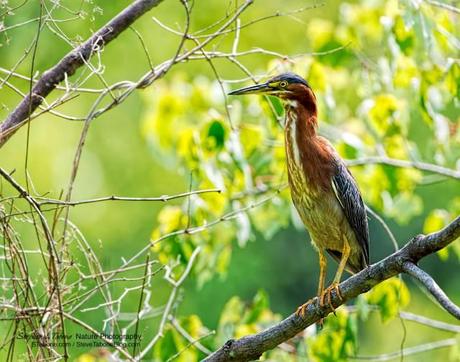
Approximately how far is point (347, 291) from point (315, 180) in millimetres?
993

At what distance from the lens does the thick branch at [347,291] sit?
7.34ft

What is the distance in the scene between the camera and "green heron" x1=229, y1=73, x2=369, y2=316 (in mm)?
3527

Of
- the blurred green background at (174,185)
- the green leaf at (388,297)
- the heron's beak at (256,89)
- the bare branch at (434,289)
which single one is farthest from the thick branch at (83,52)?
the blurred green background at (174,185)

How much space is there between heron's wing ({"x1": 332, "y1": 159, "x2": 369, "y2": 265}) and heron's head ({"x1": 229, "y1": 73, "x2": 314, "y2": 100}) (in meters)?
0.32

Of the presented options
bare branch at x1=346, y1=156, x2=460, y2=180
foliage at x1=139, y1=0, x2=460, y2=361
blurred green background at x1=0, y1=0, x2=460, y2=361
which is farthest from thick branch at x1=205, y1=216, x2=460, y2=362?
blurred green background at x1=0, y1=0, x2=460, y2=361

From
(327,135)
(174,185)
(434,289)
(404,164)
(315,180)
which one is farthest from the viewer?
(174,185)

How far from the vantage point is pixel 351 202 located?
141 inches

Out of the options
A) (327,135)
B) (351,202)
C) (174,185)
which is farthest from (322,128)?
(174,185)

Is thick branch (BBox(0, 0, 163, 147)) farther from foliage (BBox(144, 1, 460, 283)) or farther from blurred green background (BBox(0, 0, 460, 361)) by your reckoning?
blurred green background (BBox(0, 0, 460, 361))

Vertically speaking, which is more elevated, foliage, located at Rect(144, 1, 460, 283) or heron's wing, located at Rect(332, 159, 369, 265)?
foliage, located at Rect(144, 1, 460, 283)

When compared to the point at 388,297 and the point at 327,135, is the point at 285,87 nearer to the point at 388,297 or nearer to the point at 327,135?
the point at 388,297

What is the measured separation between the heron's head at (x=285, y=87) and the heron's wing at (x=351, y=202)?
32cm

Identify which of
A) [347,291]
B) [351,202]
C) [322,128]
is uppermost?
[322,128]

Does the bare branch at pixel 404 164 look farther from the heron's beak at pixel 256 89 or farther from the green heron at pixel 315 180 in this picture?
the heron's beak at pixel 256 89
